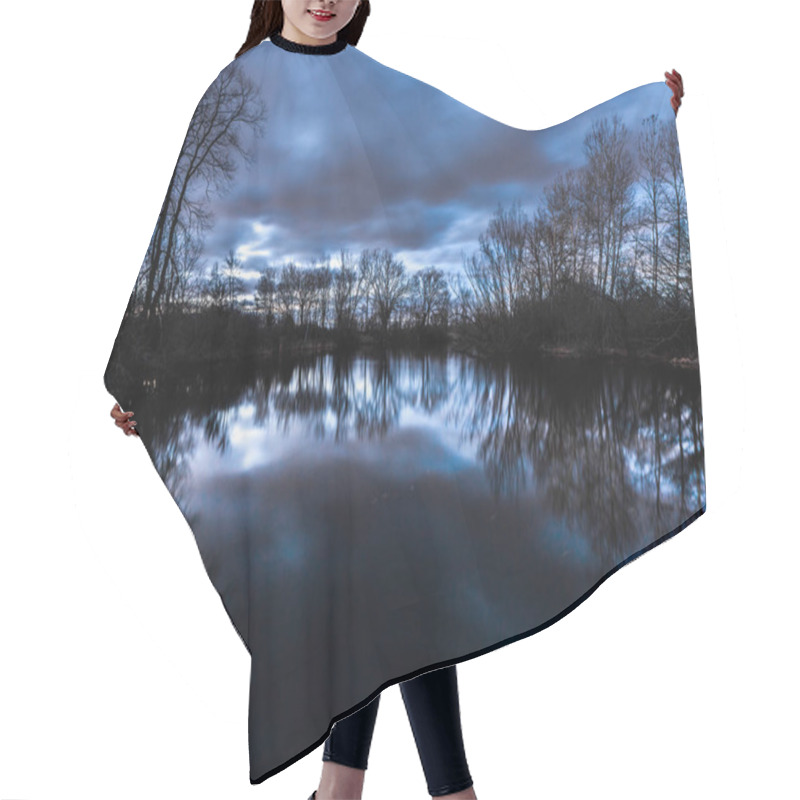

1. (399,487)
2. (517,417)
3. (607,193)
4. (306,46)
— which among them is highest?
(306,46)

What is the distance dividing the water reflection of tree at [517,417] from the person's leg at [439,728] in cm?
47

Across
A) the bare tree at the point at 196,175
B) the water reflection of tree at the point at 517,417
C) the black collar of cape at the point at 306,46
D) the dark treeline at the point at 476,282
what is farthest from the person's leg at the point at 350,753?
the black collar of cape at the point at 306,46

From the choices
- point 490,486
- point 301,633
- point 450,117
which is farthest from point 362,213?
Answer: point 301,633

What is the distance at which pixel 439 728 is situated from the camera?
3375 millimetres

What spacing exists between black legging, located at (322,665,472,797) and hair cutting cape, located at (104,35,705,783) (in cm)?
21

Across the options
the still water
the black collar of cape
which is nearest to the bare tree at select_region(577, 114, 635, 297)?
the still water

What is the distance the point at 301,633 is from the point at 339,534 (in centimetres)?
20

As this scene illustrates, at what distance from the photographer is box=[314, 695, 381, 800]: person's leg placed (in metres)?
3.45

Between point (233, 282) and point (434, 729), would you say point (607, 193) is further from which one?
point (434, 729)

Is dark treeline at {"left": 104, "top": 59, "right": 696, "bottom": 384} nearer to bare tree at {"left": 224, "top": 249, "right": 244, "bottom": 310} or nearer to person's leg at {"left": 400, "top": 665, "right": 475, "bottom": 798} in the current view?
bare tree at {"left": 224, "top": 249, "right": 244, "bottom": 310}

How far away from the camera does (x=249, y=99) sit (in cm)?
321

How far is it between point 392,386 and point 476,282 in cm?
26

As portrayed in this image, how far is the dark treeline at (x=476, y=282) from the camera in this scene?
125 inches

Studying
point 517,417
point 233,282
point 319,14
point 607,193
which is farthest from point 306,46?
point 517,417
